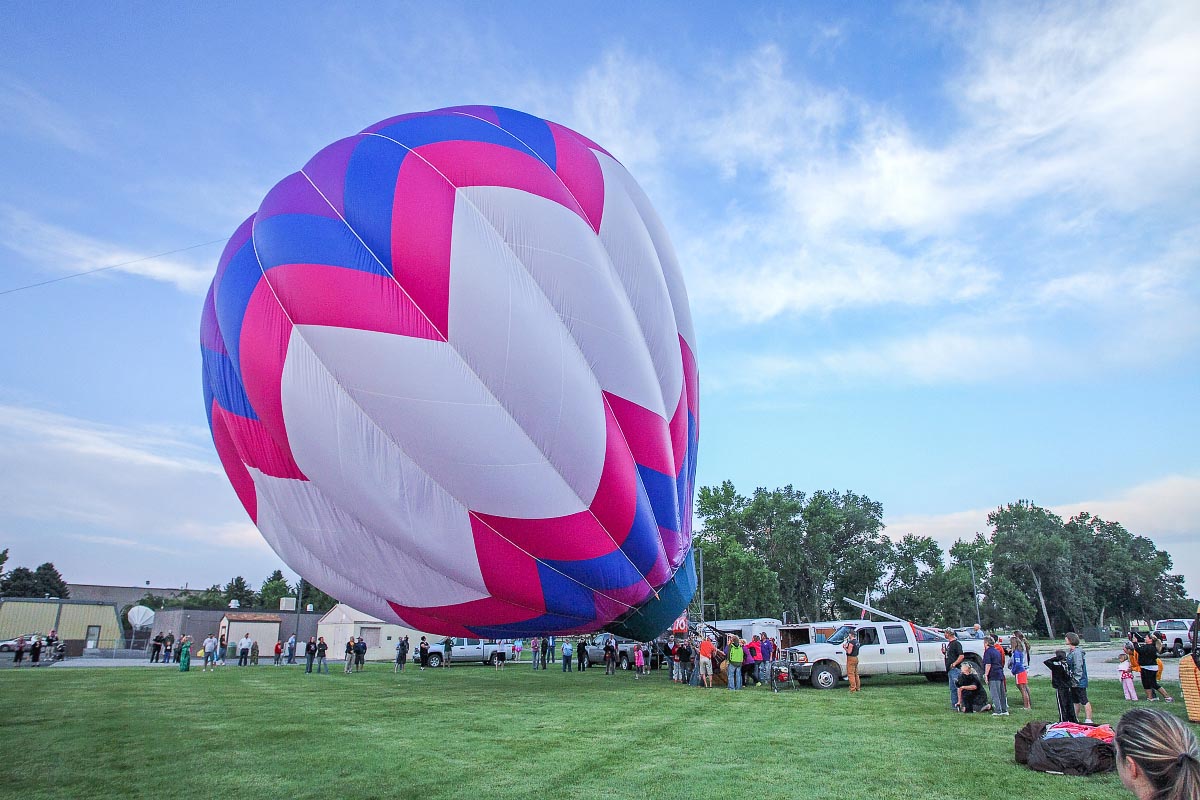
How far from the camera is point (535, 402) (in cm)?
1127

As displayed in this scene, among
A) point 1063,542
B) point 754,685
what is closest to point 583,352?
point 754,685

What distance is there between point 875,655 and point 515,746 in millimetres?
11639

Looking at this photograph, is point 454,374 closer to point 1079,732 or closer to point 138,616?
point 1079,732

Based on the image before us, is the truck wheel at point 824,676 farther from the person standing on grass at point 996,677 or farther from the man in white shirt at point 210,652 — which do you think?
the man in white shirt at point 210,652

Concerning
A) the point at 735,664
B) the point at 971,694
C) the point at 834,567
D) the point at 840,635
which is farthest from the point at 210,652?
the point at 834,567

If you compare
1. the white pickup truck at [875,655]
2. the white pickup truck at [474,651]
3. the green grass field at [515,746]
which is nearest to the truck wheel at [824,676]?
the white pickup truck at [875,655]

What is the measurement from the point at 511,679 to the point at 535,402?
12054 mm

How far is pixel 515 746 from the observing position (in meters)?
8.86

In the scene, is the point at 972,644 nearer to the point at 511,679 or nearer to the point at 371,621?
the point at 511,679

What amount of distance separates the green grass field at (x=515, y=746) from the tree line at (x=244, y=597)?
67.7 metres

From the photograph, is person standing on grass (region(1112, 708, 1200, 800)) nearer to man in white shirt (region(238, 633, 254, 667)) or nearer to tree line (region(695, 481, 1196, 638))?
man in white shirt (region(238, 633, 254, 667))

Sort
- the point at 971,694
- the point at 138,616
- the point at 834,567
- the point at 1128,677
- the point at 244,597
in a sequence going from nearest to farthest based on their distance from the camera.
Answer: the point at 971,694
the point at 1128,677
the point at 138,616
the point at 834,567
the point at 244,597

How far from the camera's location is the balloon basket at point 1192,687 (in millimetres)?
10430

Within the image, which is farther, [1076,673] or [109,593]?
[109,593]
